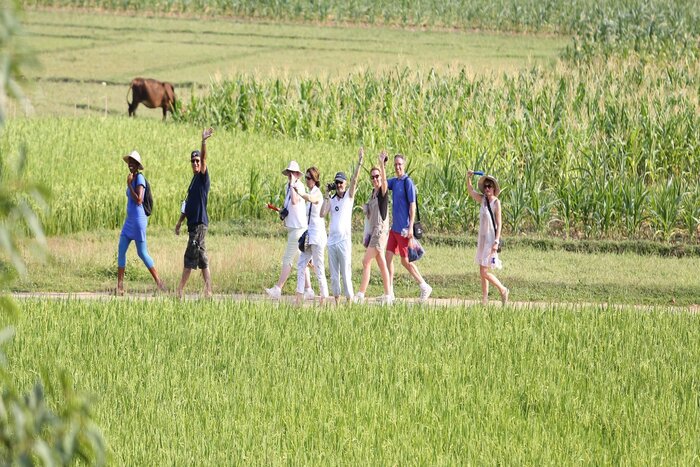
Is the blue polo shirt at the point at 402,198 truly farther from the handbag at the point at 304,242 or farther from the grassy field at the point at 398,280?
the grassy field at the point at 398,280

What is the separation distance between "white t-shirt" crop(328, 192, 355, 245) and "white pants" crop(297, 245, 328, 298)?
0.23 metres

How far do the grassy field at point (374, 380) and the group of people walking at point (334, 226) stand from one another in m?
1.12

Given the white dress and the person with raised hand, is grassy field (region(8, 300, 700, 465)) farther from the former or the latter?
the person with raised hand

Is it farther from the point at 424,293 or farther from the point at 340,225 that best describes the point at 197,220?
the point at 424,293

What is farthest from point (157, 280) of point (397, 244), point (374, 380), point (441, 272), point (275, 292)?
point (374, 380)

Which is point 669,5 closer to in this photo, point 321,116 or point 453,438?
point 321,116

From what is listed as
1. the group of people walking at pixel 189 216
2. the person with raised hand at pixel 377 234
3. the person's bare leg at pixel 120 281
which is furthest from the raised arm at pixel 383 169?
the person's bare leg at pixel 120 281

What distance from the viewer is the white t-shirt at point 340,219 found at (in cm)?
1347

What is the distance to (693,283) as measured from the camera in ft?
52.6

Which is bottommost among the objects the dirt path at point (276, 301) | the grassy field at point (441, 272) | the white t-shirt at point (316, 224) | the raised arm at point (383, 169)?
the grassy field at point (441, 272)

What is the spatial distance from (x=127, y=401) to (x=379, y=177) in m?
5.33

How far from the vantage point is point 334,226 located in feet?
44.3

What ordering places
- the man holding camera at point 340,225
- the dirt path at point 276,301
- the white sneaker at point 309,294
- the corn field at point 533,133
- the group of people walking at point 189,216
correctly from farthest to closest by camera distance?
the corn field at point 533,133 → the white sneaker at point 309,294 → the group of people walking at point 189,216 → the dirt path at point 276,301 → the man holding camera at point 340,225

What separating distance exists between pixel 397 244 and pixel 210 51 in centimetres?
2760
